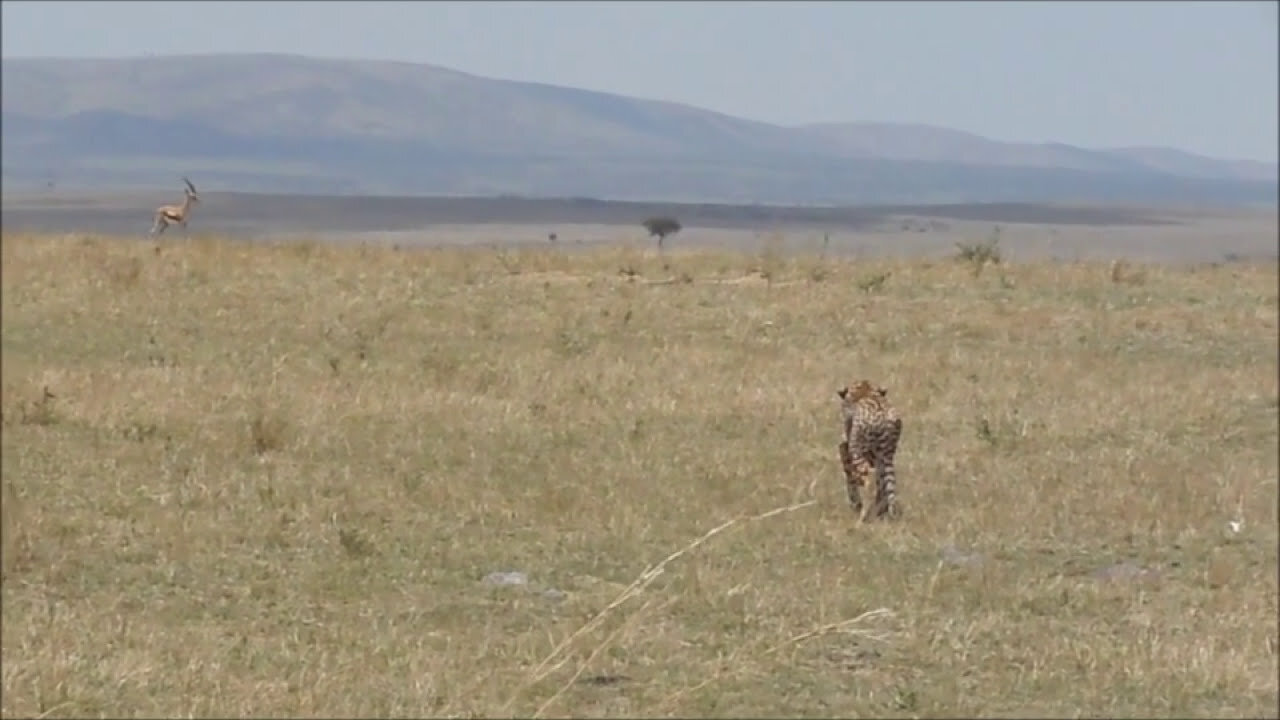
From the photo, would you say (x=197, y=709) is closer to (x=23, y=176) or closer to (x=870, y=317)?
(x=23, y=176)

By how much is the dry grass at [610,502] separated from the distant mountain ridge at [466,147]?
49.0 inches

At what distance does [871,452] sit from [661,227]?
2170cm

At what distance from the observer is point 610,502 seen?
10.0 meters

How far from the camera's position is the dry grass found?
6.63m

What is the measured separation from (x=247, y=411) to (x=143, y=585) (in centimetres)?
426

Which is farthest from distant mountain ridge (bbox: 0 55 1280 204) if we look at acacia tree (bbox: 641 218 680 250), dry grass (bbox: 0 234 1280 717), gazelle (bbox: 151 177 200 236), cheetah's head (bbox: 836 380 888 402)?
acacia tree (bbox: 641 218 680 250)

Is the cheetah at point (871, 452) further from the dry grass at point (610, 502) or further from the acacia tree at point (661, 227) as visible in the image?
the acacia tree at point (661, 227)

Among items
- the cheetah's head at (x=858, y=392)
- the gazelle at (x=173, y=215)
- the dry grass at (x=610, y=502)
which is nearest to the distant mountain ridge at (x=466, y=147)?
the gazelle at (x=173, y=215)

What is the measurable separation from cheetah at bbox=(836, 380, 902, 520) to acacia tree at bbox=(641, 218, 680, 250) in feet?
67.8

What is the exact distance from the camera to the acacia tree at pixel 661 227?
3148cm

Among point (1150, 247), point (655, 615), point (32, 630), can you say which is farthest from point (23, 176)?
point (1150, 247)

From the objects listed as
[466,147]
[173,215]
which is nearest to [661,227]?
[173,215]

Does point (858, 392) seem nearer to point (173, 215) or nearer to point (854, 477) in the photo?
point (854, 477)

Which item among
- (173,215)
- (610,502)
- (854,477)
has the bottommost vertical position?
(610,502)
